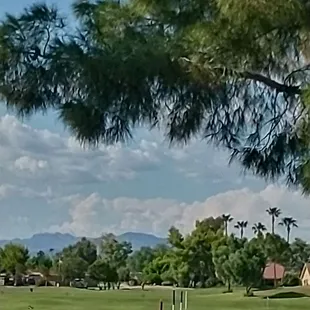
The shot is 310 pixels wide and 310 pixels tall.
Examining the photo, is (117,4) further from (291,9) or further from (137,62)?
(291,9)

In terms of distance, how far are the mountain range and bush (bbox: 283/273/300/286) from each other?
236 centimetres

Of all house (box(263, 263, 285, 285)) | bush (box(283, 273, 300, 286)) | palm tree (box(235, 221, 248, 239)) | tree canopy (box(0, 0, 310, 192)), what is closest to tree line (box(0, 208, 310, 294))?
palm tree (box(235, 221, 248, 239))

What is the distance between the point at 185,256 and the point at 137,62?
631 centimetres

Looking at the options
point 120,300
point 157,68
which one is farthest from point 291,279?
point 157,68

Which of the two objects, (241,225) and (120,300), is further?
(120,300)

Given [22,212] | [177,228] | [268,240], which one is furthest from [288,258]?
[22,212]

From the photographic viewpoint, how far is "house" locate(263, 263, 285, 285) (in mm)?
9945

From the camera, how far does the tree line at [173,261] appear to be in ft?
27.6

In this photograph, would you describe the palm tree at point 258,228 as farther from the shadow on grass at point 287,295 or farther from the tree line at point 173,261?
the shadow on grass at point 287,295

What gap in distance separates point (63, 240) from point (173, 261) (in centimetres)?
166

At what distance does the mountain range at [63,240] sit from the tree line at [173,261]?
10 centimetres

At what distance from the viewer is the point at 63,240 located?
7543mm

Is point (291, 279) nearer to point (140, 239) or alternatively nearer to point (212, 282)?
point (212, 282)

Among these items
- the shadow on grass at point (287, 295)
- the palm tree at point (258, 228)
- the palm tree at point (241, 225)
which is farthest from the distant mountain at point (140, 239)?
the shadow on grass at point (287, 295)
